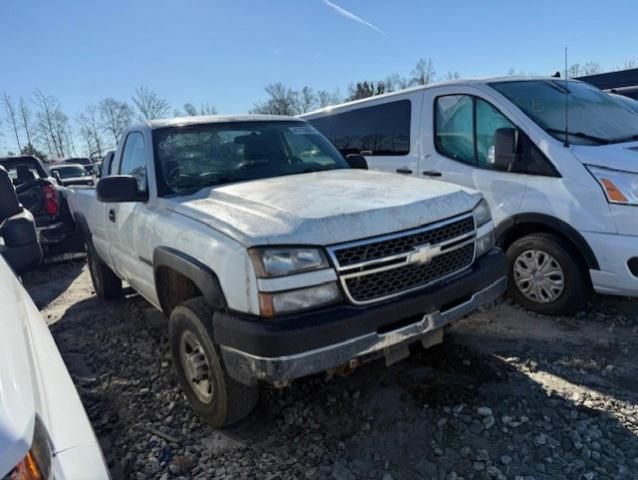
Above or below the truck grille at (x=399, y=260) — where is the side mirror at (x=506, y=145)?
above

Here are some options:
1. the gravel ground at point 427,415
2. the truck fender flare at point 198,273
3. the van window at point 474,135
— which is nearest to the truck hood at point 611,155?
the van window at point 474,135

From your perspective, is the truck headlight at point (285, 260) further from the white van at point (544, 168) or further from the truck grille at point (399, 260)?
the white van at point (544, 168)

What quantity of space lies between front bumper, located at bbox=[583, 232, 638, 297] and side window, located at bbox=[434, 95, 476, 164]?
1.37 meters

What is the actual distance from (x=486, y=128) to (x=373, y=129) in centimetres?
153

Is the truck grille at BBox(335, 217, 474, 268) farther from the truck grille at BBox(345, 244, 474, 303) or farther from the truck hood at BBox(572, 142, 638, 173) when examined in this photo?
the truck hood at BBox(572, 142, 638, 173)

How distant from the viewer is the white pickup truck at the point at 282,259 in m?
2.24

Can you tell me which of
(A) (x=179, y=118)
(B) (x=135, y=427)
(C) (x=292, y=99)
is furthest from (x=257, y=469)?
(C) (x=292, y=99)

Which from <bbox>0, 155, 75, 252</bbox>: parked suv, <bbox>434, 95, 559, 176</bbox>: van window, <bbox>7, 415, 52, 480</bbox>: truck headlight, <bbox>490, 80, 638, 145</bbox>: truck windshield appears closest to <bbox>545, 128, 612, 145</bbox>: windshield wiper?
<bbox>490, 80, 638, 145</bbox>: truck windshield

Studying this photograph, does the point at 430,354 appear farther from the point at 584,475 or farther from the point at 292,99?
the point at 292,99

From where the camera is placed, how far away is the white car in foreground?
1.17 m

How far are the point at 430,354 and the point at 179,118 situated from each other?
271cm

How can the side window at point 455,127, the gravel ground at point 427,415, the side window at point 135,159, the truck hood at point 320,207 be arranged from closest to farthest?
1. the truck hood at point 320,207
2. the gravel ground at point 427,415
3. the side window at point 135,159
4. the side window at point 455,127

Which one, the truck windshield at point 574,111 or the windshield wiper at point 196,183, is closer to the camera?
the windshield wiper at point 196,183

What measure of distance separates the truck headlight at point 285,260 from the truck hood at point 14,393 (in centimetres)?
98
